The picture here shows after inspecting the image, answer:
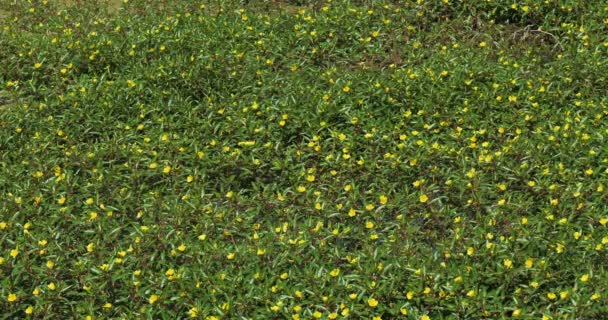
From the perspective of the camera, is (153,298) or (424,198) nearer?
(153,298)

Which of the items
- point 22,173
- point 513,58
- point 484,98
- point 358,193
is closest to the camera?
point 358,193

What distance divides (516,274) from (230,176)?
6.60ft

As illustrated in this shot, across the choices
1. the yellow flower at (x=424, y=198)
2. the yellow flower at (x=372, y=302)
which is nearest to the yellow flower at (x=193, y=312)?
the yellow flower at (x=372, y=302)

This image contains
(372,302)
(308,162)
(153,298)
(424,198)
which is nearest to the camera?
(372,302)

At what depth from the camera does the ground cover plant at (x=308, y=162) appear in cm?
438


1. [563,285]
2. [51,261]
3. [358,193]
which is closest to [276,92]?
[358,193]

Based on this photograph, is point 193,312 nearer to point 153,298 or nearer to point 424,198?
point 153,298

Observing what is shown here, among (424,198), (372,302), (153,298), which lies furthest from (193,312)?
(424,198)

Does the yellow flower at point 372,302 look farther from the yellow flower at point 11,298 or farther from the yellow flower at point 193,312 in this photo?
the yellow flower at point 11,298

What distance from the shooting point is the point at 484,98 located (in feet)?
19.2

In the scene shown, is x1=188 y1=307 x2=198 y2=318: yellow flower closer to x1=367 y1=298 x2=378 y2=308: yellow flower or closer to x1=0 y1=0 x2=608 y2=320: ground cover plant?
x1=0 y1=0 x2=608 y2=320: ground cover plant

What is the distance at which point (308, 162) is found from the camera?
5.50m

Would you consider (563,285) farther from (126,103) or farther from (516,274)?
(126,103)

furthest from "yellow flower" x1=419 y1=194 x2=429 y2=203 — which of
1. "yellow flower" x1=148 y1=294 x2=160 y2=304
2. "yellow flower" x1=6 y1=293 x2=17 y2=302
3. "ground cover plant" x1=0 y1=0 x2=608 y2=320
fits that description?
"yellow flower" x1=6 y1=293 x2=17 y2=302
